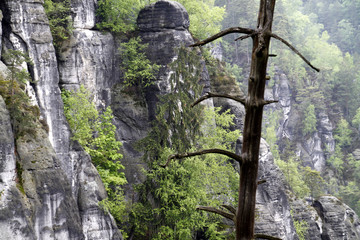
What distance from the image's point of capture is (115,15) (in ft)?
92.4

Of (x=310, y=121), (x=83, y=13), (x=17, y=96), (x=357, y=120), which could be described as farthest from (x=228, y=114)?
(x=357, y=120)

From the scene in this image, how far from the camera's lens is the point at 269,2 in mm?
3801

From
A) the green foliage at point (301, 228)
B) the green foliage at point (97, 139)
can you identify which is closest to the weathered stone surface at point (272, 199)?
the green foliage at point (301, 228)

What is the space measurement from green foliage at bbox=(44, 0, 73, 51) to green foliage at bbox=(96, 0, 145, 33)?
9.30 ft

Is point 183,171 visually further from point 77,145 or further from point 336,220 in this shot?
point 336,220

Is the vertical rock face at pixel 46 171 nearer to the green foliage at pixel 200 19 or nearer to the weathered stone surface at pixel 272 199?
the weathered stone surface at pixel 272 199

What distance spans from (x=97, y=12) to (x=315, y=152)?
49.9 meters

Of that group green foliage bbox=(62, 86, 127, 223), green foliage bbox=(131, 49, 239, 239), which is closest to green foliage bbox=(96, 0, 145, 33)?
green foliage bbox=(131, 49, 239, 239)

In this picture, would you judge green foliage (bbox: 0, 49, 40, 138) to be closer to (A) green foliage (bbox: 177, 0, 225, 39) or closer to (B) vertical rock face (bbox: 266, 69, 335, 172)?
(A) green foliage (bbox: 177, 0, 225, 39)

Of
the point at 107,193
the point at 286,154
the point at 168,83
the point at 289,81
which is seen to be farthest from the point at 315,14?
the point at 107,193

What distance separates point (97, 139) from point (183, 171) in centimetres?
527

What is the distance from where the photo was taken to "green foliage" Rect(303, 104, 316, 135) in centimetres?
6662

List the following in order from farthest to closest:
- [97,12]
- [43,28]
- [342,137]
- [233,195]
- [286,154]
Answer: [342,137], [286,154], [97,12], [233,195], [43,28]

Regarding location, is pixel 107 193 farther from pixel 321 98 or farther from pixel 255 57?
pixel 321 98
